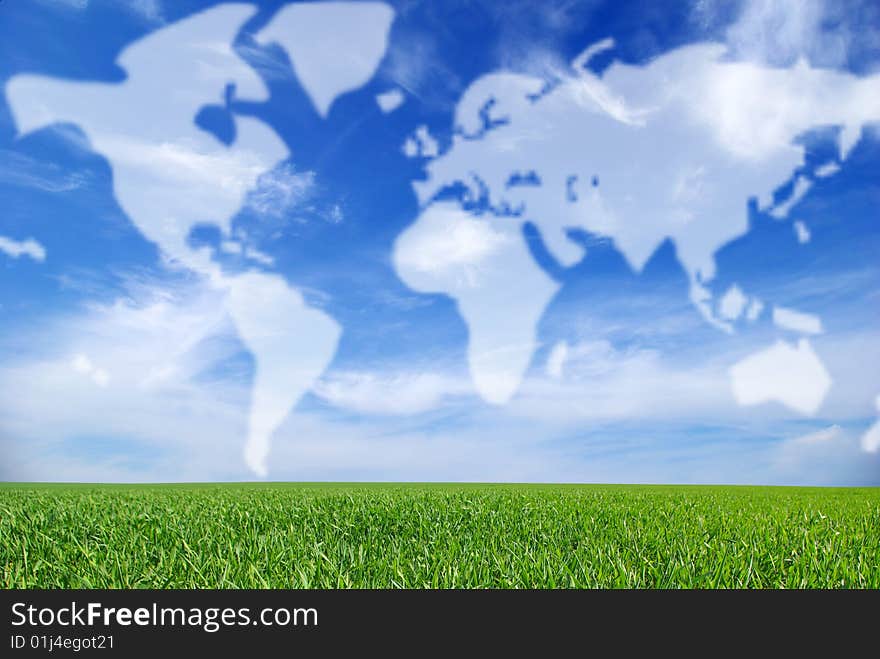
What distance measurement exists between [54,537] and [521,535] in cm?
513

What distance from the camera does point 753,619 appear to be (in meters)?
2.87

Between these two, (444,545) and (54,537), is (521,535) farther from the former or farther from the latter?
(54,537)

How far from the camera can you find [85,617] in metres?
2.89

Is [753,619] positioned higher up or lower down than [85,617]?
lower down

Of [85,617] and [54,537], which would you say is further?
[54,537]

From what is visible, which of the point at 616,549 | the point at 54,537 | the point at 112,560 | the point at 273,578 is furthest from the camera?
the point at 54,537

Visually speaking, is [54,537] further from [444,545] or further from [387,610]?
[387,610]

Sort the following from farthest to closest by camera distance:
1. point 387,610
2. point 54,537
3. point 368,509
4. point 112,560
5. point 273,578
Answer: point 368,509 → point 54,537 → point 112,560 → point 273,578 → point 387,610

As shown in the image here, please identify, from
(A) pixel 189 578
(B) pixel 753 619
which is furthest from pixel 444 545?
(B) pixel 753 619

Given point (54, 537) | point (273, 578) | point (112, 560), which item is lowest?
point (273, 578)

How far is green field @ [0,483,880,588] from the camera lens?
14.8ft

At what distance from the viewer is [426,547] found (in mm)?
5594

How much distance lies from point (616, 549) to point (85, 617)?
4.50 meters

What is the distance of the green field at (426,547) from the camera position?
4.51 meters
